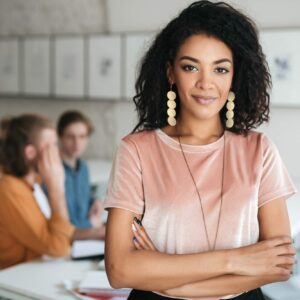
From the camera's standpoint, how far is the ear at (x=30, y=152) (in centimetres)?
223

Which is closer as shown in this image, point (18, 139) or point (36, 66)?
point (18, 139)

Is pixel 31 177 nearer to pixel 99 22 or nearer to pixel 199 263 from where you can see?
pixel 199 263

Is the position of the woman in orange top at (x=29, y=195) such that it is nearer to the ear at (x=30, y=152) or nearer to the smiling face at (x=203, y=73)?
the ear at (x=30, y=152)

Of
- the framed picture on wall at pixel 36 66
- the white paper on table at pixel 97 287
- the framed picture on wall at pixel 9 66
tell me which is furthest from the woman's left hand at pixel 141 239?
the framed picture on wall at pixel 9 66

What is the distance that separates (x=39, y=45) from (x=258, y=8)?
2122 mm

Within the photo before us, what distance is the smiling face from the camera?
1.07m

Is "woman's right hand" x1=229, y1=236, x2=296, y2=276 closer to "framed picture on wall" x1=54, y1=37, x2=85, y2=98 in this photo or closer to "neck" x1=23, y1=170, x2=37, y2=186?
"neck" x1=23, y1=170, x2=37, y2=186

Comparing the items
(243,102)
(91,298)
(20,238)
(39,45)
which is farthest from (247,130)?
(39,45)

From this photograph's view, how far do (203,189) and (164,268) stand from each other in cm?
18

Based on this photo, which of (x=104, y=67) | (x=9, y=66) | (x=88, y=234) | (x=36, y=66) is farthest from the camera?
(x=9, y=66)

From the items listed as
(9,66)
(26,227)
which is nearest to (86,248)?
(26,227)

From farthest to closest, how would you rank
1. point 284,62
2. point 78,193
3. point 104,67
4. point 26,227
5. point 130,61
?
point 104,67, point 130,61, point 78,193, point 284,62, point 26,227

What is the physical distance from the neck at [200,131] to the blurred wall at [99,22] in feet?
5.29

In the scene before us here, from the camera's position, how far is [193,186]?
1080 millimetres
